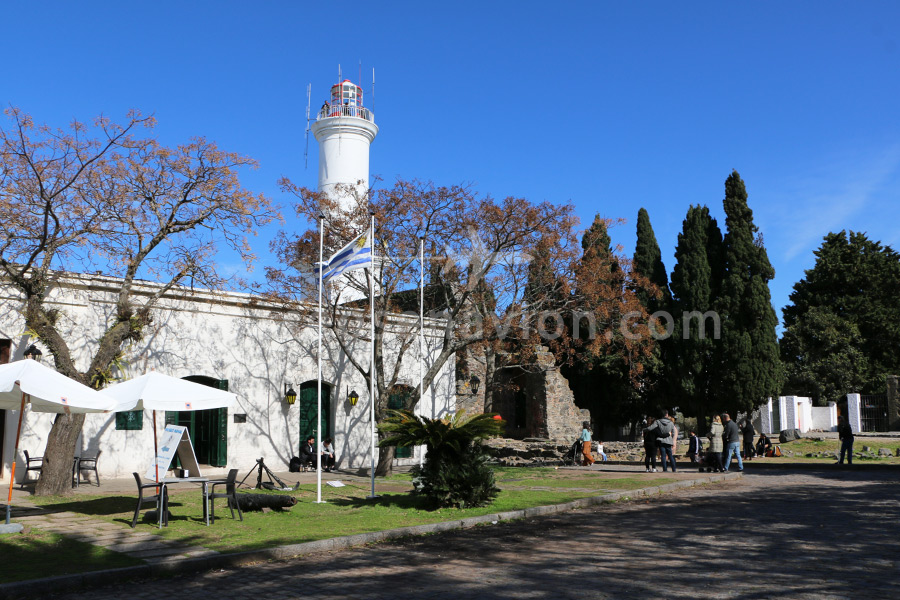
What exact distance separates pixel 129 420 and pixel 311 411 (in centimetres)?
572

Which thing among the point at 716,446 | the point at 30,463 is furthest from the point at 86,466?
the point at 716,446

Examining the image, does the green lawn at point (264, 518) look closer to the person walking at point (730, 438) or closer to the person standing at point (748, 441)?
the person walking at point (730, 438)

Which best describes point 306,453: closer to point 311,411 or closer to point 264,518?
point 311,411

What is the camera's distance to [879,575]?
7004 millimetres

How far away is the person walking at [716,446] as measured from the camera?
1992 centimetres

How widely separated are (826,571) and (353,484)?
468 inches

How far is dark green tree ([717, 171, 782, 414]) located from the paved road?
19.8 m

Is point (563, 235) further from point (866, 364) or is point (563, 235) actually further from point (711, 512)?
point (866, 364)

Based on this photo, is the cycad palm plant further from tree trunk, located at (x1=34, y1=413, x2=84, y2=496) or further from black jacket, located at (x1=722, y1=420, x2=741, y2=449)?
black jacket, located at (x1=722, y1=420, x2=741, y2=449)

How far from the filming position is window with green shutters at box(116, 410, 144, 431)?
18.0 m

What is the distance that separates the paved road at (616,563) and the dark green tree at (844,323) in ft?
106

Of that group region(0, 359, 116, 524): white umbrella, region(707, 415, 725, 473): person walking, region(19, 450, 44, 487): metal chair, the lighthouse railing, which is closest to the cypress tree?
the lighthouse railing

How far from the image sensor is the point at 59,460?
14.0 m

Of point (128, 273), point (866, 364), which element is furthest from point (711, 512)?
point (866, 364)
